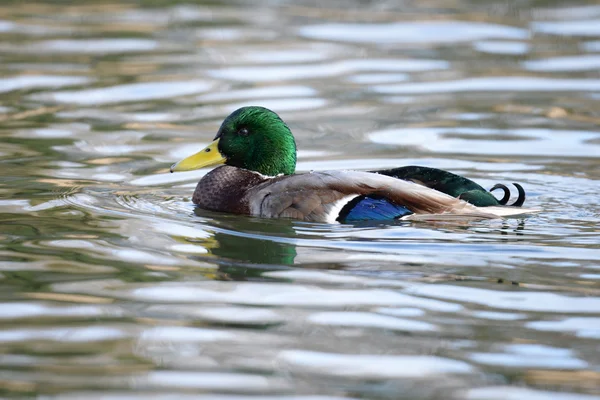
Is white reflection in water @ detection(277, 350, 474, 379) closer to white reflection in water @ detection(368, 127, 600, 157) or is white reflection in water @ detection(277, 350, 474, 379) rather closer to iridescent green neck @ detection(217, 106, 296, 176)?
iridescent green neck @ detection(217, 106, 296, 176)

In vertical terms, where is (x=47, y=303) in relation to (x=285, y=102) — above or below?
below

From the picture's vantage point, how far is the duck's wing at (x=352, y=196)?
7.34 m

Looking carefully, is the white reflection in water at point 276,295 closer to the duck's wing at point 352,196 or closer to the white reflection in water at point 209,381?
the white reflection in water at point 209,381

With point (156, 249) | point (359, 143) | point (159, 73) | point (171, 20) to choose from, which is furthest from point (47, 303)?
point (171, 20)

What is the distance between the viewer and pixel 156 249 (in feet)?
22.1

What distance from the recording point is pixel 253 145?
808 cm

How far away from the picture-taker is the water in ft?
15.6

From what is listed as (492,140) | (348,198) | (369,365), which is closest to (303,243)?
(348,198)

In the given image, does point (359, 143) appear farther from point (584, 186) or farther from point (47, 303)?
point (47, 303)

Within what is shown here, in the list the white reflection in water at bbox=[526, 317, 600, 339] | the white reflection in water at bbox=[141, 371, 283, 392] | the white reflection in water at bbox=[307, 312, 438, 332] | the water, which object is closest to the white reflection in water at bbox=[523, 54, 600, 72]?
the water

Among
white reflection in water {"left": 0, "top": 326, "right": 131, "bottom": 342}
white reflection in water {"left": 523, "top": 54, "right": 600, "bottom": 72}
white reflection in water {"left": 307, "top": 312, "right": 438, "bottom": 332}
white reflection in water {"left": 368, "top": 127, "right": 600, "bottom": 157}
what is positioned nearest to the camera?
white reflection in water {"left": 0, "top": 326, "right": 131, "bottom": 342}

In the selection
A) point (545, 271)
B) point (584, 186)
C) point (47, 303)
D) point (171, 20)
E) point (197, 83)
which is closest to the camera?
point (47, 303)

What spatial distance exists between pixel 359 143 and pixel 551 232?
11.6ft

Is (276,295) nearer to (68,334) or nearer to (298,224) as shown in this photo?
(68,334)
